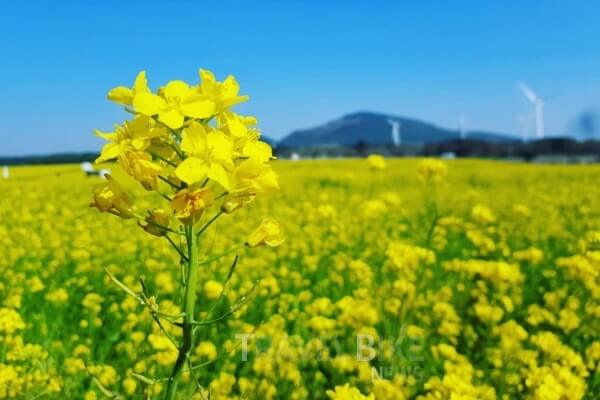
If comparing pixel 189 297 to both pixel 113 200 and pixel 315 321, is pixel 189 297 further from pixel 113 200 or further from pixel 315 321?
pixel 315 321

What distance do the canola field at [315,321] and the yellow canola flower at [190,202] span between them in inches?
6.5

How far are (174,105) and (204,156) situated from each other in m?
0.12

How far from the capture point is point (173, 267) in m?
4.89

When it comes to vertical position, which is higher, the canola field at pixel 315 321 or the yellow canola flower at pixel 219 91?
the yellow canola flower at pixel 219 91

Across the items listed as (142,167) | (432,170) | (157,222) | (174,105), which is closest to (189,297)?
(157,222)

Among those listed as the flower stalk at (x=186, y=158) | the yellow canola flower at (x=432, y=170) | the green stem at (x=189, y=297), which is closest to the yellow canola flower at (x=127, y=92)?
the flower stalk at (x=186, y=158)

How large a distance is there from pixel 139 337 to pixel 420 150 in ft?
135

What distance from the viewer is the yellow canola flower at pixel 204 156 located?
1237 millimetres

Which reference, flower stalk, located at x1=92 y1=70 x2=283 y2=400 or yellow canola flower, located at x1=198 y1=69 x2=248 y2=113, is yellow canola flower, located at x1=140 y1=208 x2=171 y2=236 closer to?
flower stalk, located at x1=92 y1=70 x2=283 y2=400

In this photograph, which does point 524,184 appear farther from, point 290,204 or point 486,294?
point 486,294

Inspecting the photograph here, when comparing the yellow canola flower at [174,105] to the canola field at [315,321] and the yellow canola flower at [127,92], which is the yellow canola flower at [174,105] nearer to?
the yellow canola flower at [127,92]

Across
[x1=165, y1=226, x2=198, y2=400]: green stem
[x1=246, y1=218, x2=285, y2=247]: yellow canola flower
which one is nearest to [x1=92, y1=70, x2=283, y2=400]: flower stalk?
[x1=165, y1=226, x2=198, y2=400]: green stem

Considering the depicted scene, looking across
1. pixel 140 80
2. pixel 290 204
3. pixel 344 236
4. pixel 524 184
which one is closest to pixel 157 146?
pixel 140 80

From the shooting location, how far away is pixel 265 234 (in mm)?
1488
